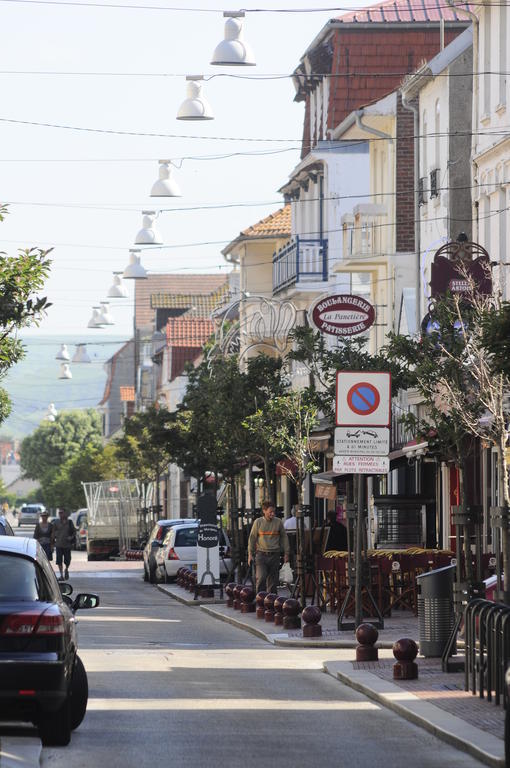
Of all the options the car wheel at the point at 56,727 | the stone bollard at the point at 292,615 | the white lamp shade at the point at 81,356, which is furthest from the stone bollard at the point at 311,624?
the white lamp shade at the point at 81,356

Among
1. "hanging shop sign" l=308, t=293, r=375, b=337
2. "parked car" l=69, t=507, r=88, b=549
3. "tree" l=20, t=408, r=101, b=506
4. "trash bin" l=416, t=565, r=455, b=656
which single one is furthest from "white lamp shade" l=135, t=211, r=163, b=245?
"tree" l=20, t=408, r=101, b=506

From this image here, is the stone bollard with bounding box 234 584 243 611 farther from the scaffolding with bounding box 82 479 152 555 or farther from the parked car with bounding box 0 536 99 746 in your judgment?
the scaffolding with bounding box 82 479 152 555

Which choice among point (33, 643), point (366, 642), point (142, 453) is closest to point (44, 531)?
point (142, 453)

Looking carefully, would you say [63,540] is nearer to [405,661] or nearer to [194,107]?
[194,107]

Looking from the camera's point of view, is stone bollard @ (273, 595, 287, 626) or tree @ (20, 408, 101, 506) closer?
stone bollard @ (273, 595, 287, 626)

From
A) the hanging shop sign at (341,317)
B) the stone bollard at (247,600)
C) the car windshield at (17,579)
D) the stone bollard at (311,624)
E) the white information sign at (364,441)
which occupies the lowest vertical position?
the stone bollard at (311,624)

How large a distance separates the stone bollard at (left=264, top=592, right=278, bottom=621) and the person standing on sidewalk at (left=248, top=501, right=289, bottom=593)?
6.56ft

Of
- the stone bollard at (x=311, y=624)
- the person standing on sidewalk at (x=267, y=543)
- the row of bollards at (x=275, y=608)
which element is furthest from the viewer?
the person standing on sidewalk at (x=267, y=543)

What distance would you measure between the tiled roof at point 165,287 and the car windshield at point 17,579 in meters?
105

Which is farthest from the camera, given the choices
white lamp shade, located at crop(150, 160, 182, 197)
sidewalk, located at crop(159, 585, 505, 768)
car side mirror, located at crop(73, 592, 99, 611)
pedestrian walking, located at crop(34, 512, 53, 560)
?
pedestrian walking, located at crop(34, 512, 53, 560)

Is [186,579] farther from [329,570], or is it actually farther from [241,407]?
[329,570]

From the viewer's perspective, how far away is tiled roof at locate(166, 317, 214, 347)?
9275 centimetres

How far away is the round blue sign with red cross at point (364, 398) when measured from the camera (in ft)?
72.6

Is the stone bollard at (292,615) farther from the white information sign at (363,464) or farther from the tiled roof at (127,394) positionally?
the tiled roof at (127,394)
